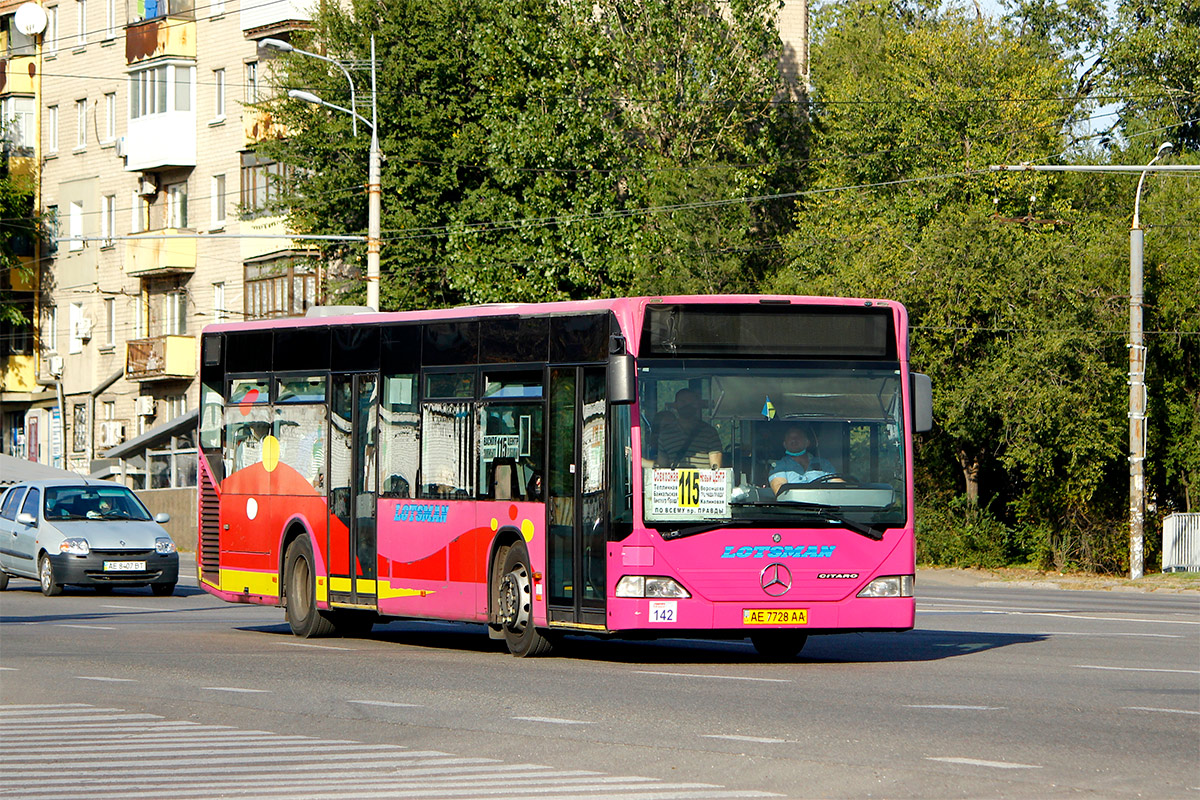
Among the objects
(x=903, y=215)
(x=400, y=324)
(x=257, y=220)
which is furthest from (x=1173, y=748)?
(x=257, y=220)

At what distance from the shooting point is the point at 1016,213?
155 feet

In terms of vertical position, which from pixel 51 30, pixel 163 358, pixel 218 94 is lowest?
Answer: pixel 163 358

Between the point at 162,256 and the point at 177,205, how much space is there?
1.69 m

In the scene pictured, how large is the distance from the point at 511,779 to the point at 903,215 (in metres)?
37.1

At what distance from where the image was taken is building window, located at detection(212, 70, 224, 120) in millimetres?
61844

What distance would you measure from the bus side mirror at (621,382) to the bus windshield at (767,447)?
0.18m

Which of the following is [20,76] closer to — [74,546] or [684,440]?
[74,546]

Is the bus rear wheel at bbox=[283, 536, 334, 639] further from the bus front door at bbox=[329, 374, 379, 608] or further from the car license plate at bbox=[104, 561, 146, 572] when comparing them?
the car license plate at bbox=[104, 561, 146, 572]

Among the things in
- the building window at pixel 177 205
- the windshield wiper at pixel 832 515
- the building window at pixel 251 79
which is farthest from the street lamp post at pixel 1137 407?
the building window at pixel 177 205

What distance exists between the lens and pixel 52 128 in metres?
71.2

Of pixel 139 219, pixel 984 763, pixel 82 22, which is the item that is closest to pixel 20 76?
pixel 82 22

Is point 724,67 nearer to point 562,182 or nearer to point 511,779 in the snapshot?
point 562,182

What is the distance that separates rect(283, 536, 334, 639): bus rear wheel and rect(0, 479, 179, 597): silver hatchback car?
902 centimetres

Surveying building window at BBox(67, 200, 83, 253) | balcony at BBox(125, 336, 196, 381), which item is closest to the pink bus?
balcony at BBox(125, 336, 196, 381)
